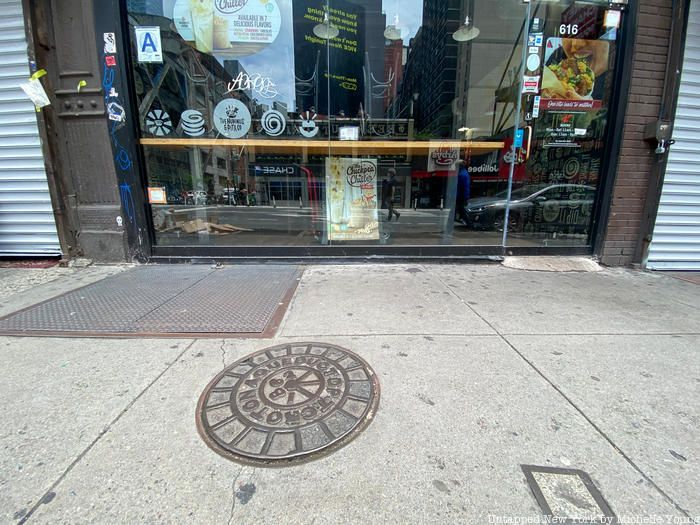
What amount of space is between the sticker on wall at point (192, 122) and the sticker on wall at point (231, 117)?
266 millimetres

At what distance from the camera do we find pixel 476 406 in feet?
6.81

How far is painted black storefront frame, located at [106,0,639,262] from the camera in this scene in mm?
4820

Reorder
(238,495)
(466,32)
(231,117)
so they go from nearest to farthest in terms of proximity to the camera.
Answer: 1. (238,495)
2. (231,117)
3. (466,32)

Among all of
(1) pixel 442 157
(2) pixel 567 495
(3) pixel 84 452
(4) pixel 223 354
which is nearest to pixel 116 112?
(4) pixel 223 354

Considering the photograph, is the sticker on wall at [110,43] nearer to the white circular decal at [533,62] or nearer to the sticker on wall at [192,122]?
the sticker on wall at [192,122]

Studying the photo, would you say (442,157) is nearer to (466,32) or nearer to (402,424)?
(466,32)

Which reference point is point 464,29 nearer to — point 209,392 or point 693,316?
point 693,316

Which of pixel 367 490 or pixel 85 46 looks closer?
pixel 367 490

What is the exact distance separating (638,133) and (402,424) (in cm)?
626

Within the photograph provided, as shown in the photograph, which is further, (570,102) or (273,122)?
(273,122)

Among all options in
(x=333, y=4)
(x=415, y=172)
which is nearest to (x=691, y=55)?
(x=415, y=172)

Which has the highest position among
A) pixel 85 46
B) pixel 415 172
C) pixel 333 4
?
pixel 333 4

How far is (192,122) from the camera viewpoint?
18.8 feet

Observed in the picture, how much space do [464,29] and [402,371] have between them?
7772 mm
